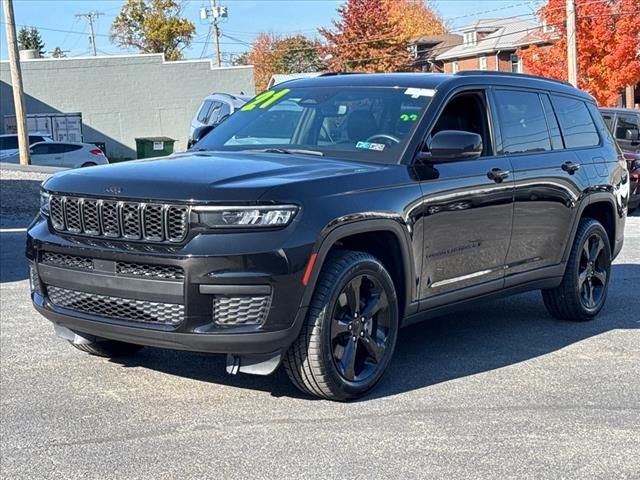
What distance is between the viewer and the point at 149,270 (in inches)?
190

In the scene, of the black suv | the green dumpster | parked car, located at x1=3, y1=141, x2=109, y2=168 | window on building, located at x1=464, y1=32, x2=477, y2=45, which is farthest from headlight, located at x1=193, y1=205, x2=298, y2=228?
window on building, located at x1=464, y1=32, x2=477, y2=45

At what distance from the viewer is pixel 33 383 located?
18.7ft

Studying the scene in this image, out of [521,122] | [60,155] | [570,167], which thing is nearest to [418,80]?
[521,122]

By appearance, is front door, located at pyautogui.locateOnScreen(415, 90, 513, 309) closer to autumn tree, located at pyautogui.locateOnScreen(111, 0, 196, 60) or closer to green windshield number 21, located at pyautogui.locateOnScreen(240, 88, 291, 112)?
green windshield number 21, located at pyautogui.locateOnScreen(240, 88, 291, 112)

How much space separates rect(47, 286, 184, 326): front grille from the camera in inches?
190

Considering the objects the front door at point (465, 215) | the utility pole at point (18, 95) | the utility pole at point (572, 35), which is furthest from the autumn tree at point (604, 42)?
the front door at point (465, 215)

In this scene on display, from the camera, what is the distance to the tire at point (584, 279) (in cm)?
737

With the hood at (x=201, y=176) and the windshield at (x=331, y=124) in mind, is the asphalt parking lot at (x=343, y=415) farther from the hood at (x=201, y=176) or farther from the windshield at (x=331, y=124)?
the windshield at (x=331, y=124)

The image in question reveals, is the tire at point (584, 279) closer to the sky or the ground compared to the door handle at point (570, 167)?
closer to the ground

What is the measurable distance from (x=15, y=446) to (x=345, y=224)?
2.03 m

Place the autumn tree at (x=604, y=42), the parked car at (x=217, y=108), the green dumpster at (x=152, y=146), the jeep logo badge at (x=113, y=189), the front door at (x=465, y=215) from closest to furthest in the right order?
the jeep logo badge at (x=113, y=189), the front door at (x=465, y=215), the parked car at (x=217, y=108), the autumn tree at (x=604, y=42), the green dumpster at (x=152, y=146)

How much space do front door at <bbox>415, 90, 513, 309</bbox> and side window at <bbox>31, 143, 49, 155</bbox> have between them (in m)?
25.4

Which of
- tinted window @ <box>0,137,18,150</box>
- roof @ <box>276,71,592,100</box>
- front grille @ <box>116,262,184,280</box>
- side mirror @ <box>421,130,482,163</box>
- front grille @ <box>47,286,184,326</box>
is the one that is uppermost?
roof @ <box>276,71,592,100</box>

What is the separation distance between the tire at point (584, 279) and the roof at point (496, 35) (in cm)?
4645
